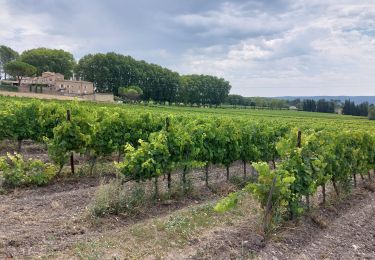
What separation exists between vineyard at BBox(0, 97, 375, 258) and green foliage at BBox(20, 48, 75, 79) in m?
98.8

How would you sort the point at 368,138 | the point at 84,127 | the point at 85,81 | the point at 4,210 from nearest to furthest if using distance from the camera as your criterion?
the point at 4,210 → the point at 84,127 → the point at 368,138 → the point at 85,81

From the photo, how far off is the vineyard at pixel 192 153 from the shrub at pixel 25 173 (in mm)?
23

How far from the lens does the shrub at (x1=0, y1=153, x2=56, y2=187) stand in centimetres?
1005

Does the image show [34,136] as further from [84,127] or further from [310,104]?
[310,104]

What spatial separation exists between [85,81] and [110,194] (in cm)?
9956

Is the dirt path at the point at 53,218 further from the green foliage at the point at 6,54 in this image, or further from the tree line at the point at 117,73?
the green foliage at the point at 6,54

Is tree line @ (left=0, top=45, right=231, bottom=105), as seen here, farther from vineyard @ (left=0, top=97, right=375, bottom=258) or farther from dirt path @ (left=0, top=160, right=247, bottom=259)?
dirt path @ (left=0, top=160, right=247, bottom=259)

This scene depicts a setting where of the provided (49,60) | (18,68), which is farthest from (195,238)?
(49,60)

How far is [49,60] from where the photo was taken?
357 feet

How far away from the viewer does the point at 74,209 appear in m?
8.31

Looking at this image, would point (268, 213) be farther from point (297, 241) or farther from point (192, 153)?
point (192, 153)

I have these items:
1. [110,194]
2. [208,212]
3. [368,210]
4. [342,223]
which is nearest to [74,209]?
[110,194]

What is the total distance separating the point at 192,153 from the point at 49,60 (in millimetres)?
107545

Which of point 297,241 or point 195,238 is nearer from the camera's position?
point 195,238
